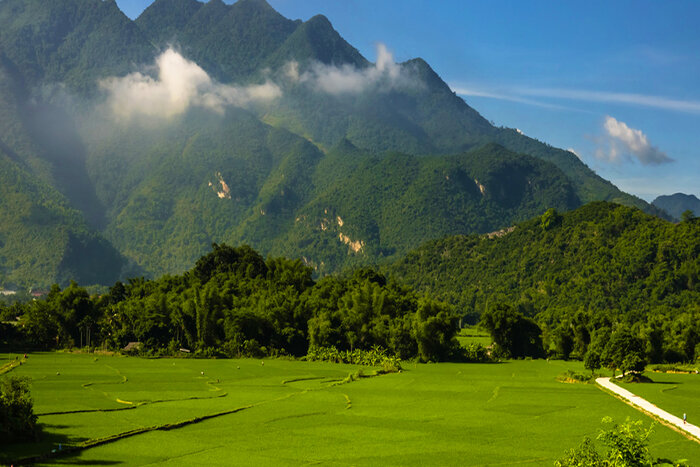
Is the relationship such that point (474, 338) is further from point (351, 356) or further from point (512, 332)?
point (351, 356)

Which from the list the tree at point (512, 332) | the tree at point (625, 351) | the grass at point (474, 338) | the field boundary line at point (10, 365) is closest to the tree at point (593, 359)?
the tree at point (625, 351)

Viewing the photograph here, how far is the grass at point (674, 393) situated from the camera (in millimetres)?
39900

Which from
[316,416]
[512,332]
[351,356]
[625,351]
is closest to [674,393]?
[625,351]

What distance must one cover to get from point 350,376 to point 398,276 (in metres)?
103

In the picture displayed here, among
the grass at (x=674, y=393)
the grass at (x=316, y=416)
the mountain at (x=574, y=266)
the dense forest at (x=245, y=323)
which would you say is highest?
the mountain at (x=574, y=266)

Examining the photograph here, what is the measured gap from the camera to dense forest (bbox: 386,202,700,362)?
7844cm

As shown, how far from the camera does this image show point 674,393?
47031 mm

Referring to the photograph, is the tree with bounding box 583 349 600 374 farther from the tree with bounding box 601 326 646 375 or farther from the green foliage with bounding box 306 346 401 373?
the green foliage with bounding box 306 346 401 373

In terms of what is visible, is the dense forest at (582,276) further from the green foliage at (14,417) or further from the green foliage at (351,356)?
the green foliage at (14,417)

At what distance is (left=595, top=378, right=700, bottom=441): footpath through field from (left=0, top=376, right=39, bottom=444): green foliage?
88.2ft

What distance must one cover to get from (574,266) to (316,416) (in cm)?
9394

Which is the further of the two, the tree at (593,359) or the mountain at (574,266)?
the mountain at (574,266)

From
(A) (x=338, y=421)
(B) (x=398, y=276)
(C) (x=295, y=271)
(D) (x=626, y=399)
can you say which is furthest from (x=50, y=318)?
(B) (x=398, y=276)

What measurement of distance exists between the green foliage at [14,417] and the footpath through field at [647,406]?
26869 mm
